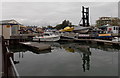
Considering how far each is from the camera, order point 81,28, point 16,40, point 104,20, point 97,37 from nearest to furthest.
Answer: point 16,40, point 97,37, point 81,28, point 104,20

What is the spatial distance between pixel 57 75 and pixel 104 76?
3077 mm

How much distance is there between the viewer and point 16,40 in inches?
1136

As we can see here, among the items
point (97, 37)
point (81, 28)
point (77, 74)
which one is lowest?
point (77, 74)

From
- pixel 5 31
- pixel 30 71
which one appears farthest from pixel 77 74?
pixel 5 31

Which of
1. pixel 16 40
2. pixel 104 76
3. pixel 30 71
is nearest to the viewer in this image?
pixel 104 76

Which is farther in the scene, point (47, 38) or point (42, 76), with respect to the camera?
point (47, 38)

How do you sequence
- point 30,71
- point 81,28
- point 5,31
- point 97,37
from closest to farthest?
point 30,71
point 5,31
point 97,37
point 81,28


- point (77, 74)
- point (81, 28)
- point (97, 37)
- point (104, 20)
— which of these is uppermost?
point (104, 20)

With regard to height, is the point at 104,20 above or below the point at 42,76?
above

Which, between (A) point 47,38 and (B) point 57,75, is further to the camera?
(A) point 47,38

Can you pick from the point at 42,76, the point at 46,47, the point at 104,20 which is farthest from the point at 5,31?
the point at 104,20

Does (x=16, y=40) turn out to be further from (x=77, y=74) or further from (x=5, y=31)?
(x=77, y=74)

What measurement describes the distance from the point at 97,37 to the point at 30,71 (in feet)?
83.1

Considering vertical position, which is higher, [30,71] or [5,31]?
[5,31]
